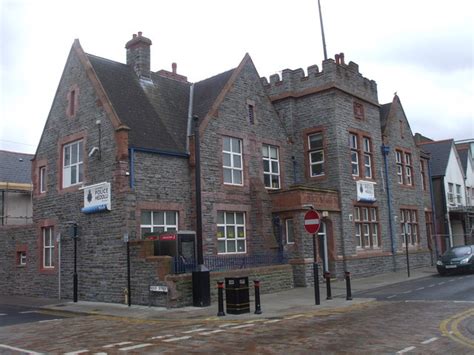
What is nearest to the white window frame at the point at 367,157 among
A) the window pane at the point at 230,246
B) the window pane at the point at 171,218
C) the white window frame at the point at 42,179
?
the window pane at the point at 230,246

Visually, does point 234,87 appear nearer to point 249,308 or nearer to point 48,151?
point 48,151

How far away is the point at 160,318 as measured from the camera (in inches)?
569

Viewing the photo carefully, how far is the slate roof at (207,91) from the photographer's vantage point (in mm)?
23184

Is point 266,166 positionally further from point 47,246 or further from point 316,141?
point 47,246

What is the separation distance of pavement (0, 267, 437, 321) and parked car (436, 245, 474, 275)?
14.5ft

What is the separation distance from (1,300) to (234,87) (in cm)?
1401

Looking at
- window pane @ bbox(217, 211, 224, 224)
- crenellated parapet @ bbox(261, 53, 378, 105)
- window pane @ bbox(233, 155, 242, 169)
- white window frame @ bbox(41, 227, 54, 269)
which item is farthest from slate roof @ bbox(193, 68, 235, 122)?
white window frame @ bbox(41, 227, 54, 269)

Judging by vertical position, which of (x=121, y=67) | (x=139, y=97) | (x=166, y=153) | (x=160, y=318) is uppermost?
(x=121, y=67)

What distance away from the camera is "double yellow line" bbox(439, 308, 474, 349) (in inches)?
368

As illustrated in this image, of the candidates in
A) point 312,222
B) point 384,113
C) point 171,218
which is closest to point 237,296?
point 312,222

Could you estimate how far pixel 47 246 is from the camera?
22.8 m

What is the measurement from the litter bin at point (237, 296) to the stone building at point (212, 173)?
2.56 m

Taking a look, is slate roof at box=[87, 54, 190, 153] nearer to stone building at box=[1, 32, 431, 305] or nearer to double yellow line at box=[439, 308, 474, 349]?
stone building at box=[1, 32, 431, 305]

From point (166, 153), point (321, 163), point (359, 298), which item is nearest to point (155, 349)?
point (359, 298)
